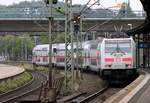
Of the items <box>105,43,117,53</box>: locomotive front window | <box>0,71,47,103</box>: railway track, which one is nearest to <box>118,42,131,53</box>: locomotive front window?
<box>105,43,117,53</box>: locomotive front window

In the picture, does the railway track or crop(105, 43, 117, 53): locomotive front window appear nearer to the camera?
the railway track

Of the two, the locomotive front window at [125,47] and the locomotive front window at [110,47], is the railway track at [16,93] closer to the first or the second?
the locomotive front window at [110,47]

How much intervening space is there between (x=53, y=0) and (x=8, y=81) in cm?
1486

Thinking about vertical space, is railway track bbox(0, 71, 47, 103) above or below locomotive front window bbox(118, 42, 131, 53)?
below

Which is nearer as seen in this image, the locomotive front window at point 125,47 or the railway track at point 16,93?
the railway track at point 16,93

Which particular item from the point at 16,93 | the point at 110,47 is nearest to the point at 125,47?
the point at 110,47

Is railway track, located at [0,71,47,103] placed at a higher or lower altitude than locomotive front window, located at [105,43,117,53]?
lower

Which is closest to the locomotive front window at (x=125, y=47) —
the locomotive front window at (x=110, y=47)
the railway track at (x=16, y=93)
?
the locomotive front window at (x=110, y=47)

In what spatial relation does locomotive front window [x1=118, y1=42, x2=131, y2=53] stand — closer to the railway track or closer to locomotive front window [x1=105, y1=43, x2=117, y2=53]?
locomotive front window [x1=105, y1=43, x2=117, y2=53]

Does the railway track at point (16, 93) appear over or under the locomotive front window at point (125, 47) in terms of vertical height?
under

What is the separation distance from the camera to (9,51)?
15875 cm

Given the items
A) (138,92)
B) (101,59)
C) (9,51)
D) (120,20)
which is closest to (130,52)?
(101,59)

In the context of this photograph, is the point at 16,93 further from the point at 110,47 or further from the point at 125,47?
the point at 125,47

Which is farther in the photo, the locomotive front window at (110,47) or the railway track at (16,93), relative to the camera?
the locomotive front window at (110,47)
